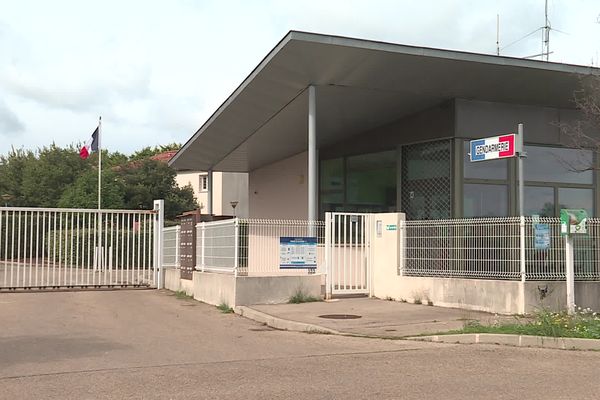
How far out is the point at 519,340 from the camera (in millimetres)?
9586

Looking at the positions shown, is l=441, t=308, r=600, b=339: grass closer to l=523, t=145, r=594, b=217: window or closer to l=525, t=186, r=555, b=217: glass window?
l=525, t=186, r=555, b=217: glass window

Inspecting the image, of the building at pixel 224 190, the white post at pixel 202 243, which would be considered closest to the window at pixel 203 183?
the building at pixel 224 190

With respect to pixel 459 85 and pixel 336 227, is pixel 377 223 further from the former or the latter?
pixel 459 85

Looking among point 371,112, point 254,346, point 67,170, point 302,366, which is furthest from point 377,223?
point 67,170

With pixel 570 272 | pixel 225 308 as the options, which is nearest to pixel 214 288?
pixel 225 308

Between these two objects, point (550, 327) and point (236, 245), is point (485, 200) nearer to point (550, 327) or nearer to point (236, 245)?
point (236, 245)

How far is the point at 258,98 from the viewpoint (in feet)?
56.5

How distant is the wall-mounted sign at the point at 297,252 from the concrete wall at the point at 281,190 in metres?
8.38

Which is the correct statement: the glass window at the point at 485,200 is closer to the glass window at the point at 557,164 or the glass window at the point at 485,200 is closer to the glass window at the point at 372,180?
the glass window at the point at 557,164

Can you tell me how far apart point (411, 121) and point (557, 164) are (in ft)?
13.7

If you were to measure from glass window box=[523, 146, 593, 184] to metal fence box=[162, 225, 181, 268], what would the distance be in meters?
9.96

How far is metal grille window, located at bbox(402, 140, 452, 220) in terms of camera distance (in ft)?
55.3

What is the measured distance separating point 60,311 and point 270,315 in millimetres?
5068

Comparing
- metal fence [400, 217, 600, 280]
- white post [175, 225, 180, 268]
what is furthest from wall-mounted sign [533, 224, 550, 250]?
white post [175, 225, 180, 268]
